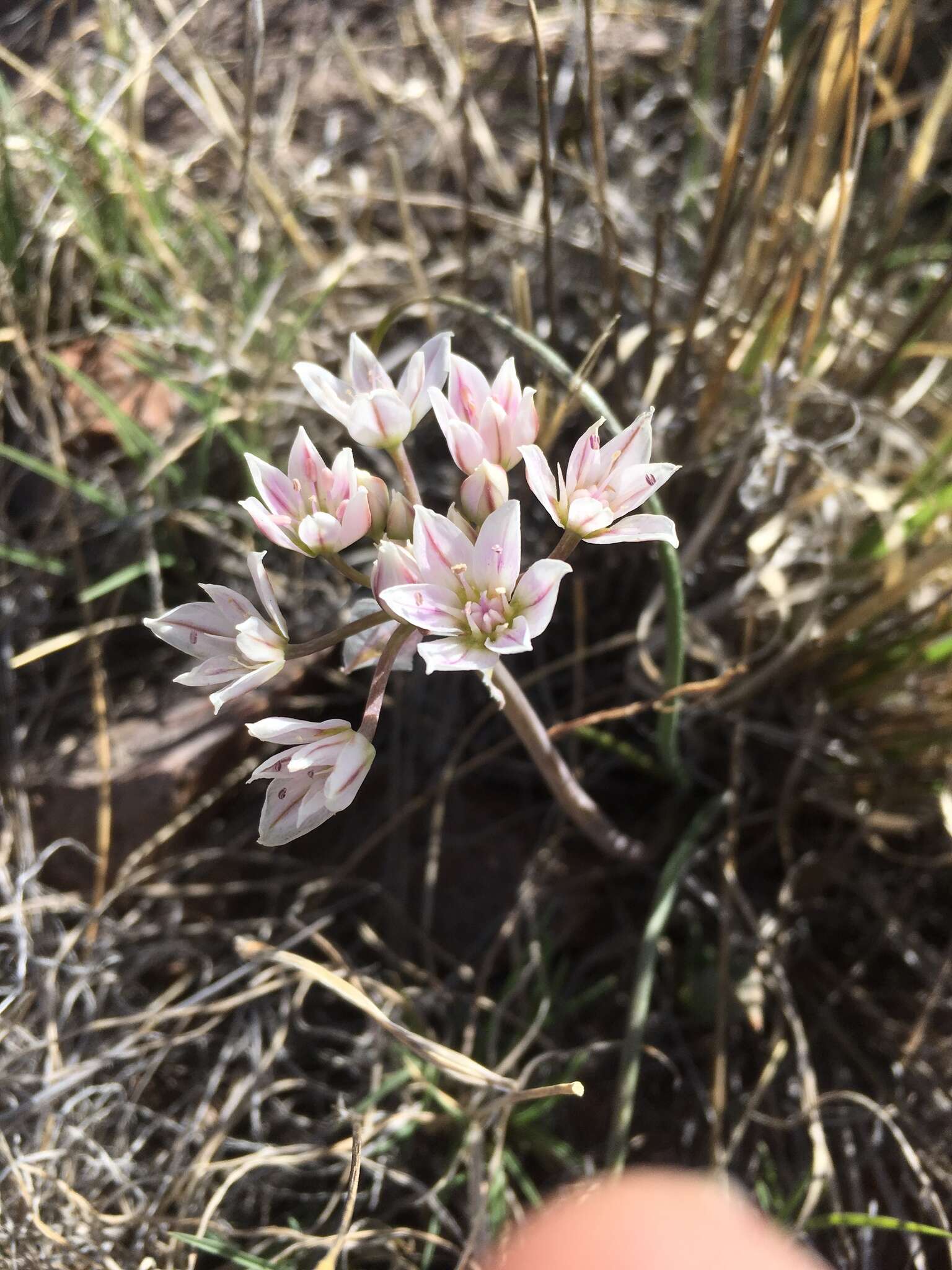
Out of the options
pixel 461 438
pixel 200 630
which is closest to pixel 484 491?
pixel 461 438

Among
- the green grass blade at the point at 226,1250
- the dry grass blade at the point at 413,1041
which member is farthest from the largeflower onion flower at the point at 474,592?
the green grass blade at the point at 226,1250

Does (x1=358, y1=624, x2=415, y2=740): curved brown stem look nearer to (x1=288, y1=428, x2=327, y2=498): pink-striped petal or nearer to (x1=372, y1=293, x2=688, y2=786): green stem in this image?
(x1=288, y1=428, x2=327, y2=498): pink-striped petal

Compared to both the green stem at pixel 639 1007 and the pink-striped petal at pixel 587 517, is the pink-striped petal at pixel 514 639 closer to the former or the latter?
the pink-striped petal at pixel 587 517

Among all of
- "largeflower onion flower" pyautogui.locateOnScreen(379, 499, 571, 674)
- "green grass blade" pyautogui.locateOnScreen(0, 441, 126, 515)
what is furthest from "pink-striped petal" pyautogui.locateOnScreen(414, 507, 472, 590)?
"green grass blade" pyautogui.locateOnScreen(0, 441, 126, 515)

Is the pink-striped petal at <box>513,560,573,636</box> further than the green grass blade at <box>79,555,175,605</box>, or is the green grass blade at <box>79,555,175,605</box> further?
the green grass blade at <box>79,555,175,605</box>

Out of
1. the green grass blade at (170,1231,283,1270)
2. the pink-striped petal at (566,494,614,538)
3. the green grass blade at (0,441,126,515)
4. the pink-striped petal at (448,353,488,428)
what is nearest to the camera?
the pink-striped petal at (566,494,614,538)

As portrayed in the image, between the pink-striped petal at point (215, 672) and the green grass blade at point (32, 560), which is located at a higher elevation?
the pink-striped petal at point (215, 672)
